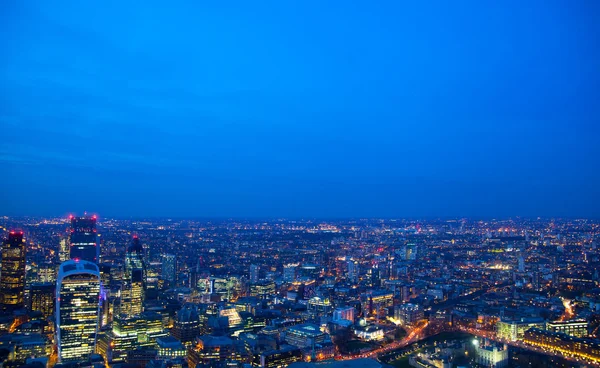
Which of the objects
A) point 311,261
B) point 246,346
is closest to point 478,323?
point 246,346

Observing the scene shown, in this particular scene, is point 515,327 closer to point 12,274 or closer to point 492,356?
point 492,356

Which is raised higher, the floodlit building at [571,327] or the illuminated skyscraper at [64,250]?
the illuminated skyscraper at [64,250]

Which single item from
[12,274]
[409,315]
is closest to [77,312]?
[12,274]

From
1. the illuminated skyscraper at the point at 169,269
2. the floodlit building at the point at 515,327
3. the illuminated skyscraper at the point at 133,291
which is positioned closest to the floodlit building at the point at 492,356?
the floodlit building at the point at 515,327

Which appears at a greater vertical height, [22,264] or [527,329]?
[22,264]

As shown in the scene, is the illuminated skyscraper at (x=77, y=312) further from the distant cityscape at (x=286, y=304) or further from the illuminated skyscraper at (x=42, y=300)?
the illuminated skyscraper at (x=42, y=300)

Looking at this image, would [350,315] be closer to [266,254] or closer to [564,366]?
[564,366]

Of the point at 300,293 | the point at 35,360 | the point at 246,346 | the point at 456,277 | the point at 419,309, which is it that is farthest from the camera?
the point at 456,277
